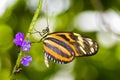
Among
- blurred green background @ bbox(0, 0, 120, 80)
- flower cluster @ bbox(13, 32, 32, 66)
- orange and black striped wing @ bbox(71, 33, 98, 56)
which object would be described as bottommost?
blurred green background @ bbox(0, 0, 120, 80)

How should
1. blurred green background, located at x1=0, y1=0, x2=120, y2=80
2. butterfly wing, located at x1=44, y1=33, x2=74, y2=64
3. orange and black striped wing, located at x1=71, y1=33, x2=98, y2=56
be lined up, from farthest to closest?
1. blurred green background, located at x1=0, y1=0, x2=120, y2=80
2. orange and black striped wing, located at x1=71, y1=33, x2=98, y2=56
3. butterfly wing, located at x1=44, y1=33, x2=74, y2=64

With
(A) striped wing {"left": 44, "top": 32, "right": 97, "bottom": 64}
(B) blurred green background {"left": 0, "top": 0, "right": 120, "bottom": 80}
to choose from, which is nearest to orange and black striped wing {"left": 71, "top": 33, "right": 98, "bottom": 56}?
(A) striped wing {"left": 44, "top": 32, "right": 97, "bottom": 64}

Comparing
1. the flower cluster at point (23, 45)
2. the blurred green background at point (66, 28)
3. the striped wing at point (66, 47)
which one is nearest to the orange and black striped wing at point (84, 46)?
the striped wing at point (66, 47)

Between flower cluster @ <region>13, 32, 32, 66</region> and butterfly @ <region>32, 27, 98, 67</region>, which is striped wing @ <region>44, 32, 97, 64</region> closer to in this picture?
butterfly @ <region>32, 27, 98, 67</region>

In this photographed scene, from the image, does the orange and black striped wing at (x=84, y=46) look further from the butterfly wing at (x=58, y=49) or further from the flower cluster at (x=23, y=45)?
the flower cluster at (x=23, y=45)

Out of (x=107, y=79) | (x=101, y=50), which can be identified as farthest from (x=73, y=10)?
(x=107, y=79)

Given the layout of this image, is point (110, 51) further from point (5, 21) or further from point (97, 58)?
point (5, 21)

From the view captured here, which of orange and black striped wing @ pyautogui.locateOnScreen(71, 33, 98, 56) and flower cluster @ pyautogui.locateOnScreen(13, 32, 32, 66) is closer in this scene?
flower cluster @ pyautogui.locateOnScreen(13, 32, 32, 66)
